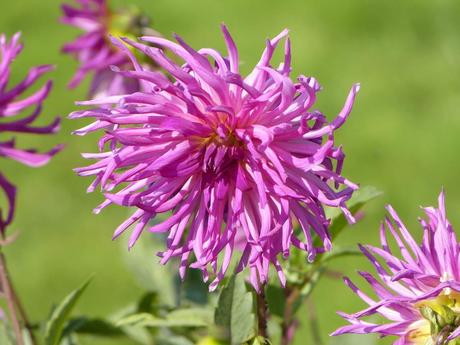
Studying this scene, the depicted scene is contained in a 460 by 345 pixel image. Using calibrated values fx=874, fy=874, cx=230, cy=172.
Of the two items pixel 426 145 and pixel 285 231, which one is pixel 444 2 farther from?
pixel 285 231

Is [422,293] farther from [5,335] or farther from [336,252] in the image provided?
[5,335]

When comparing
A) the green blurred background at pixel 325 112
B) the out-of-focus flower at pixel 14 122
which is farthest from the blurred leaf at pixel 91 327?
the green blurred background at pixel 325 112

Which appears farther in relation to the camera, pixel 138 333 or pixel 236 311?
pixel 138 333

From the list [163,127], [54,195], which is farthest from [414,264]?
[54,195]

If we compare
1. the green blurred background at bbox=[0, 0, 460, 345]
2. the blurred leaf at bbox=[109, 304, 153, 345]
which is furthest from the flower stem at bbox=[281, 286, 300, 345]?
the green blurred background at bbox=[0, 0, 460, 345]

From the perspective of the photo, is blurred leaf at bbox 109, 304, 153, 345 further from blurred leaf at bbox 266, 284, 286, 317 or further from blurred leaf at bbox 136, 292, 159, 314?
blurred leaf at bbox 266, 284, 286, 317

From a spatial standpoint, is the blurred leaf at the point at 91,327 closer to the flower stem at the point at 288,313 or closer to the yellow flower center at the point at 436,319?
the flower stem at the point at 288,313

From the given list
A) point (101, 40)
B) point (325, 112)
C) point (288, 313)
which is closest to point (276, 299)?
point (288, 313)
